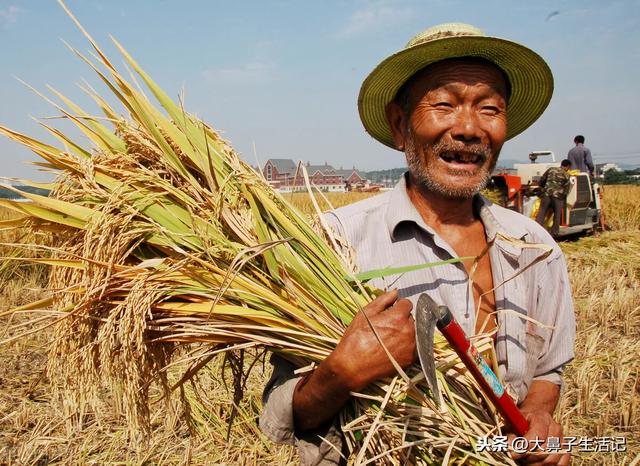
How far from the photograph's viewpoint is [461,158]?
1.76 m

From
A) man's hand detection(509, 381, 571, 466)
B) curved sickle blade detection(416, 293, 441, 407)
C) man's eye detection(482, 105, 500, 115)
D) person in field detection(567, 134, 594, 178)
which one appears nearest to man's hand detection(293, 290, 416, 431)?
curved sickle blade detection(416, 293, 441, 407)

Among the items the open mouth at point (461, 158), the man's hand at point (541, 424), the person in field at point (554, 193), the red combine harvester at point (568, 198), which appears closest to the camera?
the man's hand at point (541, 424)

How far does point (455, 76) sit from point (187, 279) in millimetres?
1111

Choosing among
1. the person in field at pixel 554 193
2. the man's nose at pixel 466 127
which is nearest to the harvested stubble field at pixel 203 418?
the man's nose at pixel 466 127

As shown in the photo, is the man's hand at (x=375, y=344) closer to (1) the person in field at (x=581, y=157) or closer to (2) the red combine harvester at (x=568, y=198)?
(2) the red combine harvester at (x=568, y=198)

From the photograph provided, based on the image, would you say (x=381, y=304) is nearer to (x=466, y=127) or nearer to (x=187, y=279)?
(x=187, y=279)

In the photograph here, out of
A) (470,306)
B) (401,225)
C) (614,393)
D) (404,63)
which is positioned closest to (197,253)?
(401,225)

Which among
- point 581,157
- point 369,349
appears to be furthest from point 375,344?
point 581,157

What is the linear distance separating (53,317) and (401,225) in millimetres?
1078

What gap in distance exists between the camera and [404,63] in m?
1.80

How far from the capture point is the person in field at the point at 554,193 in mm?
8273

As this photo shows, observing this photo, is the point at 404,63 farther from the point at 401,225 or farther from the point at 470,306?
the point at 470,306

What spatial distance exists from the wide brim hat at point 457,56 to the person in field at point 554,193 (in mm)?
6709

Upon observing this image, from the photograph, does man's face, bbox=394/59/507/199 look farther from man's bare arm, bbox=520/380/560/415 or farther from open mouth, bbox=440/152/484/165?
man's bare arm, bbox=520/380/560/415
